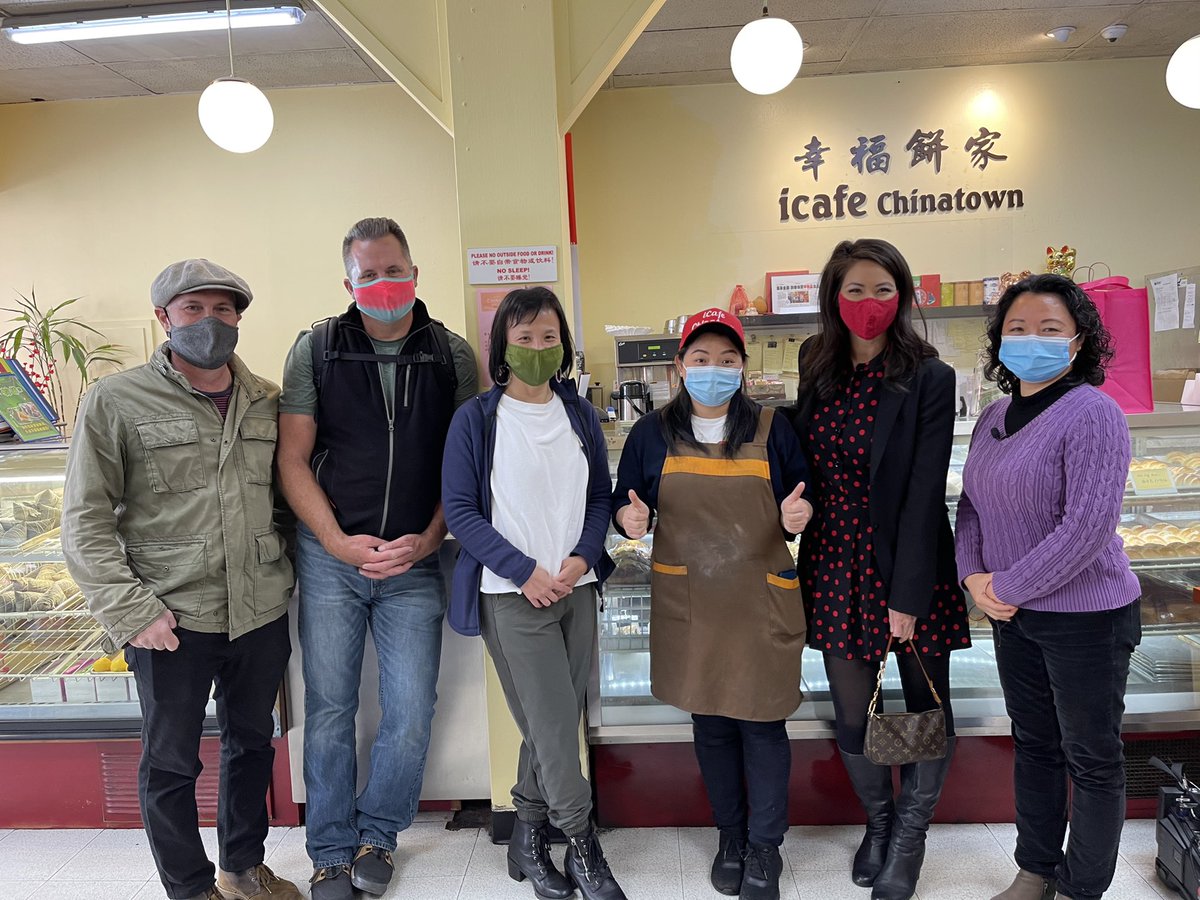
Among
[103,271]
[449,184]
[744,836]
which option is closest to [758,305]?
[449,184]

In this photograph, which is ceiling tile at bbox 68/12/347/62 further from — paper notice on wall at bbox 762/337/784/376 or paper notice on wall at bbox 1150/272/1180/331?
paper notice on wall at bbox 1150/272/1180/331

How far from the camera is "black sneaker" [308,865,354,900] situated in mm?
2291

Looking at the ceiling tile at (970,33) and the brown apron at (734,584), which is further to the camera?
the ceiling tile at (970,33)

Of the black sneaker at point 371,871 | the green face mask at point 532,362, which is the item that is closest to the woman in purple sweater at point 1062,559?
the green face mask at point 532,362

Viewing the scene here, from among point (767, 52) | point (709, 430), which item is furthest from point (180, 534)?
point (767, 52)

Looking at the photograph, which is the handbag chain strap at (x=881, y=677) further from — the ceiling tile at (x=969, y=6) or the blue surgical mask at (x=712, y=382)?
the ceiling tile at (x=969, y=6)

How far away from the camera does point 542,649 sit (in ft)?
6.98

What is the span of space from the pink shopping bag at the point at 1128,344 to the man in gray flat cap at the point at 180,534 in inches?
104

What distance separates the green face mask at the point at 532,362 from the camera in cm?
211

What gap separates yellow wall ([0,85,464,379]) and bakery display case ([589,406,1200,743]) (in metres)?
3.55

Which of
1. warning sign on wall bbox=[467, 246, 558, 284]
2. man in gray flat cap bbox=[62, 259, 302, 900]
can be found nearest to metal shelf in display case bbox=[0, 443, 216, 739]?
man in gray flat cap bbox=[62, 259, 302, 900]

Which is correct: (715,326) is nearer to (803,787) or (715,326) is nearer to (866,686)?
(866,686)

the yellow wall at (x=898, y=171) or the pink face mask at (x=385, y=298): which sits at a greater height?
the yellow wall at (x=898, y=171)

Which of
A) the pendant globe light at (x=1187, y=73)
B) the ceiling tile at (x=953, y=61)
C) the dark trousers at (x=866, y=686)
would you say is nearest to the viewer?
the dark trousers at (x=866, y=686)
